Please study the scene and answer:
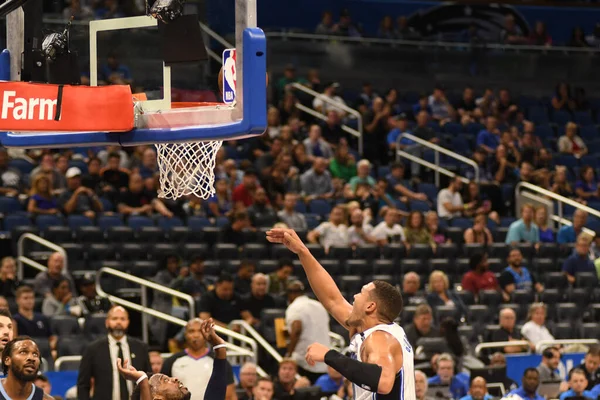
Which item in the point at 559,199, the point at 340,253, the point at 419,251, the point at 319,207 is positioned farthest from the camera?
the point at 559,199

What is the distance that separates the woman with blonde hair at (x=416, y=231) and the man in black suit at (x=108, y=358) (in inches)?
255

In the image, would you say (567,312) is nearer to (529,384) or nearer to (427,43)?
(529,384)

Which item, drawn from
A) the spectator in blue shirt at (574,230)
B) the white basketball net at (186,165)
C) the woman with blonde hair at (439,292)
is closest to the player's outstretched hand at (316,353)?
the white basketball net at (186,165)

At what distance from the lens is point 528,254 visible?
15.5m

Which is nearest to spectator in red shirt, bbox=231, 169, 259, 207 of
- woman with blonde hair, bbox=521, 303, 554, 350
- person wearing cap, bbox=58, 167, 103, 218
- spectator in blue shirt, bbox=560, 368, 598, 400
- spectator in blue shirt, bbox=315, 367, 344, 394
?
person wearing cap, bbox=58, 167, 103, 218

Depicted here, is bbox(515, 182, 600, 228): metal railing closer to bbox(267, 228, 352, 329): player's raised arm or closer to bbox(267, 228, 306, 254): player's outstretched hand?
bbox(267, 228, 352, 329): player's raised arm

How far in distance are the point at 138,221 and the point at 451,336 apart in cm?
409

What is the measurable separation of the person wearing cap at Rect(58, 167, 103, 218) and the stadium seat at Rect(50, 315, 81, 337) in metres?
2.75

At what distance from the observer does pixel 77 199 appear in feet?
46.1

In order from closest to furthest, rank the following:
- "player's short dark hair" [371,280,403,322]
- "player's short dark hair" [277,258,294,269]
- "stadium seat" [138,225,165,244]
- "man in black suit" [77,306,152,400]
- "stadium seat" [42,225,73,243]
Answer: "player's short dark hair" [371,280,403,322] → "man in black suit" [77,306,152,400] → "player's short dark hair" [277,258,294,269] → "stadium seat" [42,225,73,243] → "stadium seat" [138,225,165,244]

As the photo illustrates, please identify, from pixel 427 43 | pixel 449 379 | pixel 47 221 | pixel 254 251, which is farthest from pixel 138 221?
pixel 427 43

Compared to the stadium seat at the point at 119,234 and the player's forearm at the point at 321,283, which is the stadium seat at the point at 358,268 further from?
the player's forearm at the point at 321,283

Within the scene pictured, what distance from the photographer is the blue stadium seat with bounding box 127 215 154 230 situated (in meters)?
14.2

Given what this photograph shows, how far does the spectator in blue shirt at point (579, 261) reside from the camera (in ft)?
49.7
